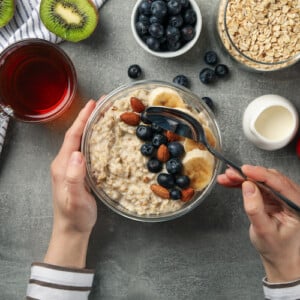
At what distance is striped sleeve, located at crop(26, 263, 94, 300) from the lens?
1.55 m

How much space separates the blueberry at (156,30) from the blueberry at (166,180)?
1.41 feet

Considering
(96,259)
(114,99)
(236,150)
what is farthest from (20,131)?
(236,150)

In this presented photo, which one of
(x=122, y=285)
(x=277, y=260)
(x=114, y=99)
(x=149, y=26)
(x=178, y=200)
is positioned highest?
(x=149, y=26)

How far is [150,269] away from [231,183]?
1.37ft

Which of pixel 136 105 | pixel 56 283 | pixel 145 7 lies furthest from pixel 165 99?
pixel 56 283

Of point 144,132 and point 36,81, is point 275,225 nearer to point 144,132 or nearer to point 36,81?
point 144,132

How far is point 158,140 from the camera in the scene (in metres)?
1.46

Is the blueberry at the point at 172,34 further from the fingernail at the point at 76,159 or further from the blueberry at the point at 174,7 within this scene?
the fingernail at the point at 76,159

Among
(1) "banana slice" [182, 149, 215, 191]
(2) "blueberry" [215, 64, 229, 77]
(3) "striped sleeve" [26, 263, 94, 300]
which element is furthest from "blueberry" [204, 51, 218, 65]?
(3) "striped sleeve" [26, 263, 94, 300]

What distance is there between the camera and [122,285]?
66.8 inches

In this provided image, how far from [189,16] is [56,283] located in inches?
35.9

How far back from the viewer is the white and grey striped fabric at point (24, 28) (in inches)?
64.3

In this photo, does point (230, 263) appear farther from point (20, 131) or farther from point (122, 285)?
point (20, 131)

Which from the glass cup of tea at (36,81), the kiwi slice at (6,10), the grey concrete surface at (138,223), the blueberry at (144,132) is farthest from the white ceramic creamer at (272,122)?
the kiwi slice at (6,10)
